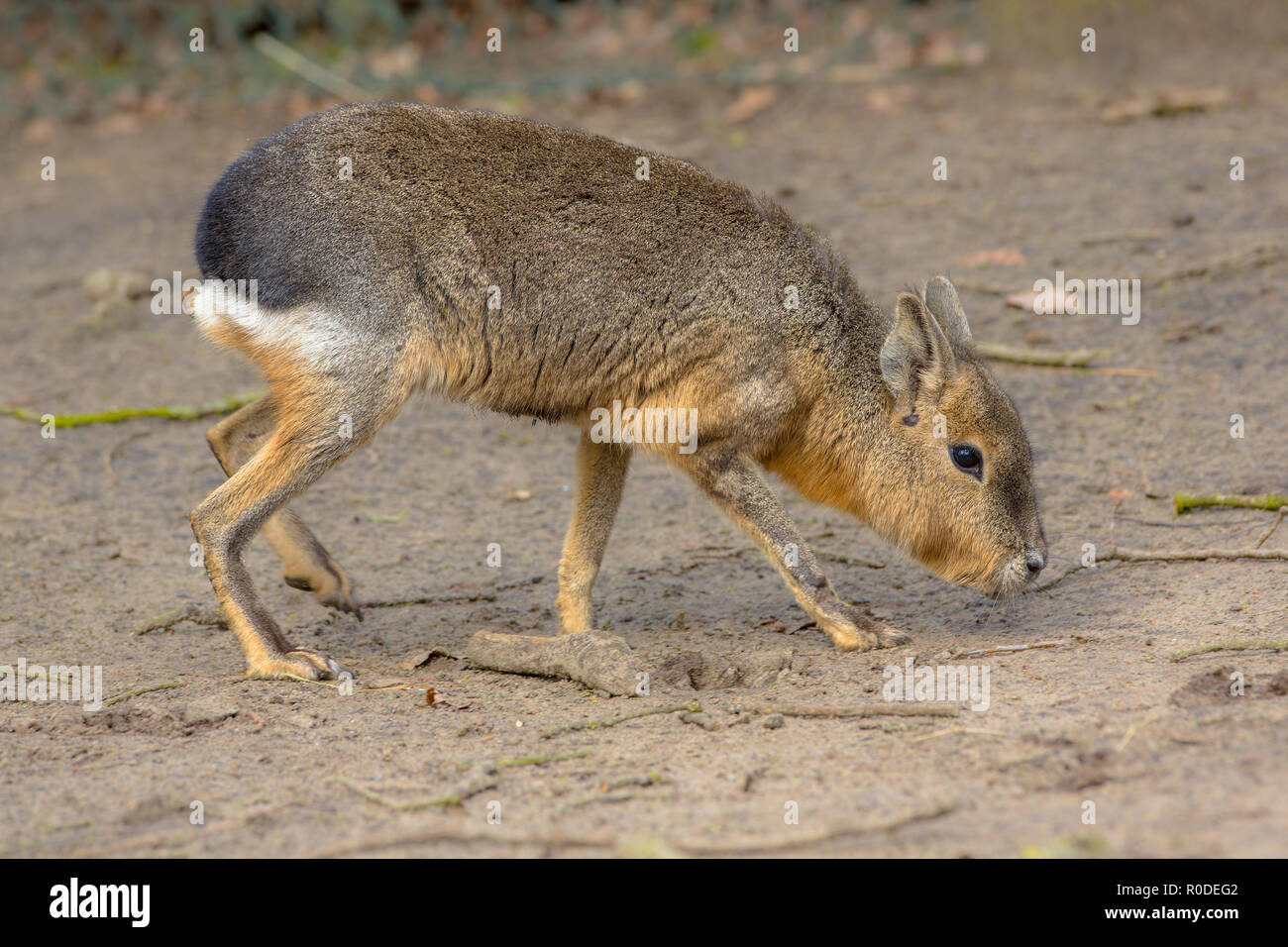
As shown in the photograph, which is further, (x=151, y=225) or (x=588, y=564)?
(x=151, y=225)

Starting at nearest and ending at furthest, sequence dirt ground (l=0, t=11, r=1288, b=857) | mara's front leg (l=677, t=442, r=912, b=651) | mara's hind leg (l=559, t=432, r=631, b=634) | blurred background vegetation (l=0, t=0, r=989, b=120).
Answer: dirt ground (l=0, t=11, r=1288, b=857), mara's front leg (l=677, t=442, r=912, b=651), mara's hind leg (l=559, t=432, r=631, b=634), blurred background vegetation (l=0, t=0, r=989, b=120)

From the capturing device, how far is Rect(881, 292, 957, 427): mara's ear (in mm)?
4914

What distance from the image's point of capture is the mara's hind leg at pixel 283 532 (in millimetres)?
5379

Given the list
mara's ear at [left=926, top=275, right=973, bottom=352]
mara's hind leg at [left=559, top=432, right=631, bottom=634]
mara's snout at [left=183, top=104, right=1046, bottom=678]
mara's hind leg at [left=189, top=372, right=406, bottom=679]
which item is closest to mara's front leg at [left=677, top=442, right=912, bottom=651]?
mara's snout at [left=183, top=104, right=1046, bottom=678]

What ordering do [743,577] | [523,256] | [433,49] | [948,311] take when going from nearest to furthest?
[523,256], [948,311], [743,577], [433,49]

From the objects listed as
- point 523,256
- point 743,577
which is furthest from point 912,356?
point 523,256

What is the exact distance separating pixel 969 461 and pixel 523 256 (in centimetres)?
173

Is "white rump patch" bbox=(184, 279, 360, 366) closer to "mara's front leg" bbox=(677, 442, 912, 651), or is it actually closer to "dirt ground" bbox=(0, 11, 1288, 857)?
"dirt ground" bbox=(0, 11, 1288, 857)

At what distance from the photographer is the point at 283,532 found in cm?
538

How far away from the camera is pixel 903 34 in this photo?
1140cm

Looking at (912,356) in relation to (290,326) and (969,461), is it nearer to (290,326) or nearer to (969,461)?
(969,461)

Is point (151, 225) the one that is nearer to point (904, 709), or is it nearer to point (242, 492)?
point (242, 492)

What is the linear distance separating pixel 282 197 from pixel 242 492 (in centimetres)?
98

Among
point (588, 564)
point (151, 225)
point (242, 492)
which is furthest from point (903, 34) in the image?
point (242, 492)
